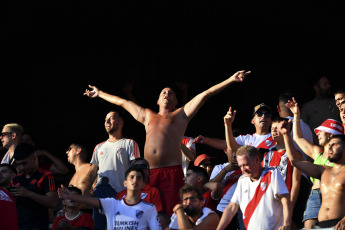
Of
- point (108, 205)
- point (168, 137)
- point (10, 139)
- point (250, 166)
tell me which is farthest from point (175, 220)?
point (10, 139)

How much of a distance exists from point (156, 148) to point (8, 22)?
177 inches

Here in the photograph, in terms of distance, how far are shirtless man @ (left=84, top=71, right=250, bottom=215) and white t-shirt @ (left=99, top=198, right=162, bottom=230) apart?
1.04 m

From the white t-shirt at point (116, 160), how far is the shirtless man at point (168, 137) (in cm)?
28

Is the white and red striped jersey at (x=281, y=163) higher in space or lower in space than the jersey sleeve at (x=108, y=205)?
higher

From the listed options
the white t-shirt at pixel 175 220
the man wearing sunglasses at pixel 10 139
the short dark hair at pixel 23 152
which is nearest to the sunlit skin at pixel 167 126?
the short dark hair at pixel 23 152

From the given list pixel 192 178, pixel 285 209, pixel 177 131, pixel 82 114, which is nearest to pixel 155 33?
pixel 82 114

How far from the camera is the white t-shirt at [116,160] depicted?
7.18 metres

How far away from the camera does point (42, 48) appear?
34.7 ft

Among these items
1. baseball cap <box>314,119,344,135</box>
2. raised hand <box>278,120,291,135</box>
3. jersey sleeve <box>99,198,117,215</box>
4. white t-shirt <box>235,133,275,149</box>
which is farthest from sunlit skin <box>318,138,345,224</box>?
jersey sleeve <box>99,198,117,215</box>

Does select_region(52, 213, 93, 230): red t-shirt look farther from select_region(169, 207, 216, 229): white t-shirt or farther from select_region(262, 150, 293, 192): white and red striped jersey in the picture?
select_region(262, 150, 293, 192): white and red striped jersey

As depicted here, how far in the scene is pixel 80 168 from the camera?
25.5ft

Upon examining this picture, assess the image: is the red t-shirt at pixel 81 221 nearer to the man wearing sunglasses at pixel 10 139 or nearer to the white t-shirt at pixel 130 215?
the white t-shirt at pixel 130 215

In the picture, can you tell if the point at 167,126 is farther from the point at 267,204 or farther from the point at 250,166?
the point at 267,204

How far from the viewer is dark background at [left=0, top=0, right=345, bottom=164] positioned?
10.2 m
